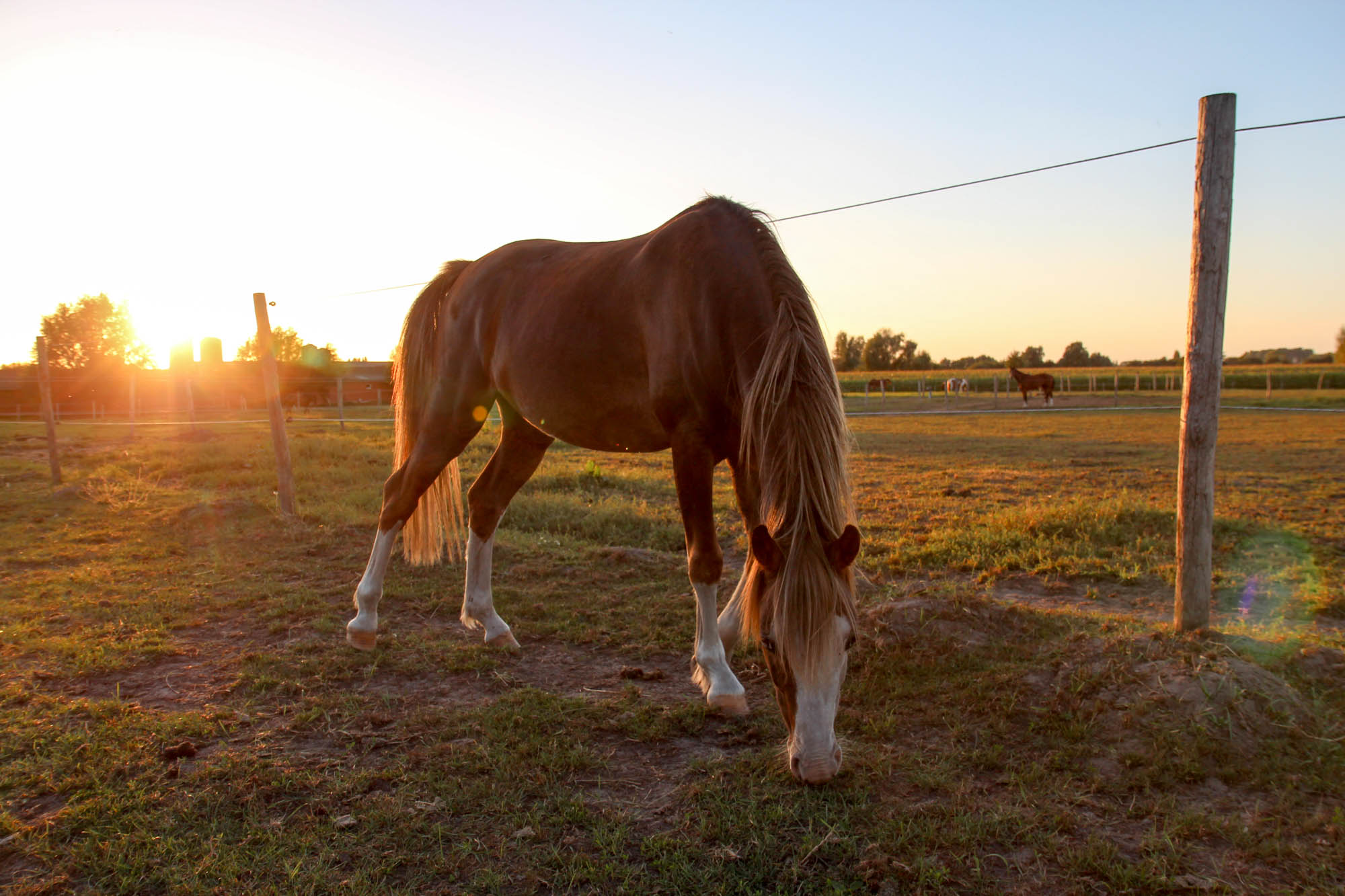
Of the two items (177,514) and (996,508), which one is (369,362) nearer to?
(177,514)

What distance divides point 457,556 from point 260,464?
7.63 meters

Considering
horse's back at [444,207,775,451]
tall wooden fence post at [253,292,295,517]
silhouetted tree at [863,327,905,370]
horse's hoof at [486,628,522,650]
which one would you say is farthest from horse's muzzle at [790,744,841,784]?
silhouetted tree at [863,327,905,370]

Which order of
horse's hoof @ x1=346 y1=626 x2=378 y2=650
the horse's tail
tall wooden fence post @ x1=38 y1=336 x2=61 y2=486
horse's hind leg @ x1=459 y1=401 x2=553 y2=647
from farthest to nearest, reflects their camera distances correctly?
tall wooden fence post @ x1=38 y1=336 x2=61 y2=486 → the horse's tail → horse's hind leg @ x1=459 y1=401 x2=553 y2=647 → horse's hoof @ x1=346 y1=626 x2=378 y2=650

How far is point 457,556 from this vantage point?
616 centimetres

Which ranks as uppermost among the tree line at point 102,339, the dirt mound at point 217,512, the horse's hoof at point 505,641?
the tree line at point 102,339

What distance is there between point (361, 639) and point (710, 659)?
2.06 meters

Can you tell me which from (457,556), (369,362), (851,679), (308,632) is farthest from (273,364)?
(369,362)

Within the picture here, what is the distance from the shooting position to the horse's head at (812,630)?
2.40m

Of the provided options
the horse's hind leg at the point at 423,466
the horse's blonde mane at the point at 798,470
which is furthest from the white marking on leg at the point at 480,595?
the horse's blonde mane at the point at 798,470

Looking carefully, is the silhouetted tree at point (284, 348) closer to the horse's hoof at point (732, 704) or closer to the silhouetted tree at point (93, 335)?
the silhouetted tree at point (93, 335)

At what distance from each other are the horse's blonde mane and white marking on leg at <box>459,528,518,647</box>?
2.03 metres

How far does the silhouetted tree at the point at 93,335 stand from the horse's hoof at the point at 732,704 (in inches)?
2600

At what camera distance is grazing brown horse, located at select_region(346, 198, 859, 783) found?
250 centimetres

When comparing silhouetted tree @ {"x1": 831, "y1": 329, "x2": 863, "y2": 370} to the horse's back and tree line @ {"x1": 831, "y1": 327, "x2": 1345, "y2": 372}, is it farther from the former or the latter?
the horse's back
